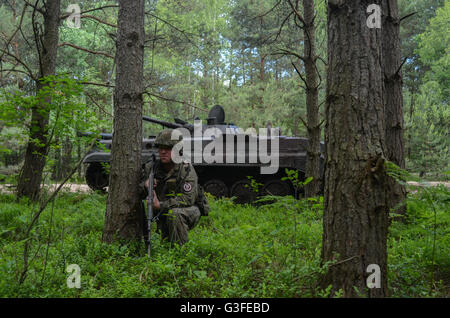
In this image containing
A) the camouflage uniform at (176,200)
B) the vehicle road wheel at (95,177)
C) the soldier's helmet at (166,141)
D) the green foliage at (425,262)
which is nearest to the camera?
the green foliage at (425,262)

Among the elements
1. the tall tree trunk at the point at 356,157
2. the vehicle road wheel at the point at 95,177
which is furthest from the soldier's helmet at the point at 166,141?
the vehicle road wheel at the point at 95,177

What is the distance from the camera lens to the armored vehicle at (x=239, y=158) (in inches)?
339

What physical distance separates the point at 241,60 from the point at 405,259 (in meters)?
27.2

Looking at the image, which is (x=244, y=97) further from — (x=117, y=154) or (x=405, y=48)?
(x=117, y=154)

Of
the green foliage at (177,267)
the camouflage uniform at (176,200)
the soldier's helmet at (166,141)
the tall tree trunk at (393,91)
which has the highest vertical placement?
the tall tree trunk at (393,91)

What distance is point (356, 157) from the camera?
96.4 inches

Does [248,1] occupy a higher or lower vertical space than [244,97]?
higher

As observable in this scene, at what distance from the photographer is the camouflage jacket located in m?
4.16

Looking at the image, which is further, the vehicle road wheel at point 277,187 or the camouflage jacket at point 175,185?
the vehicle road wheel at point 277,187

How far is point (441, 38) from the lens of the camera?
81.9 feet

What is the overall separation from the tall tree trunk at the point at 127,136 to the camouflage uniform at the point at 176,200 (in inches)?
7.9

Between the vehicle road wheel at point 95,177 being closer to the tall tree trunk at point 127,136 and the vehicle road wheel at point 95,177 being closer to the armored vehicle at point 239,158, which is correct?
the armored vehicle at point 239,158

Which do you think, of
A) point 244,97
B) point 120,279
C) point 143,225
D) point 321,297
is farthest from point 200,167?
point 244,97

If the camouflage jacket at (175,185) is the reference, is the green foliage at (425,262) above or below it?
below
